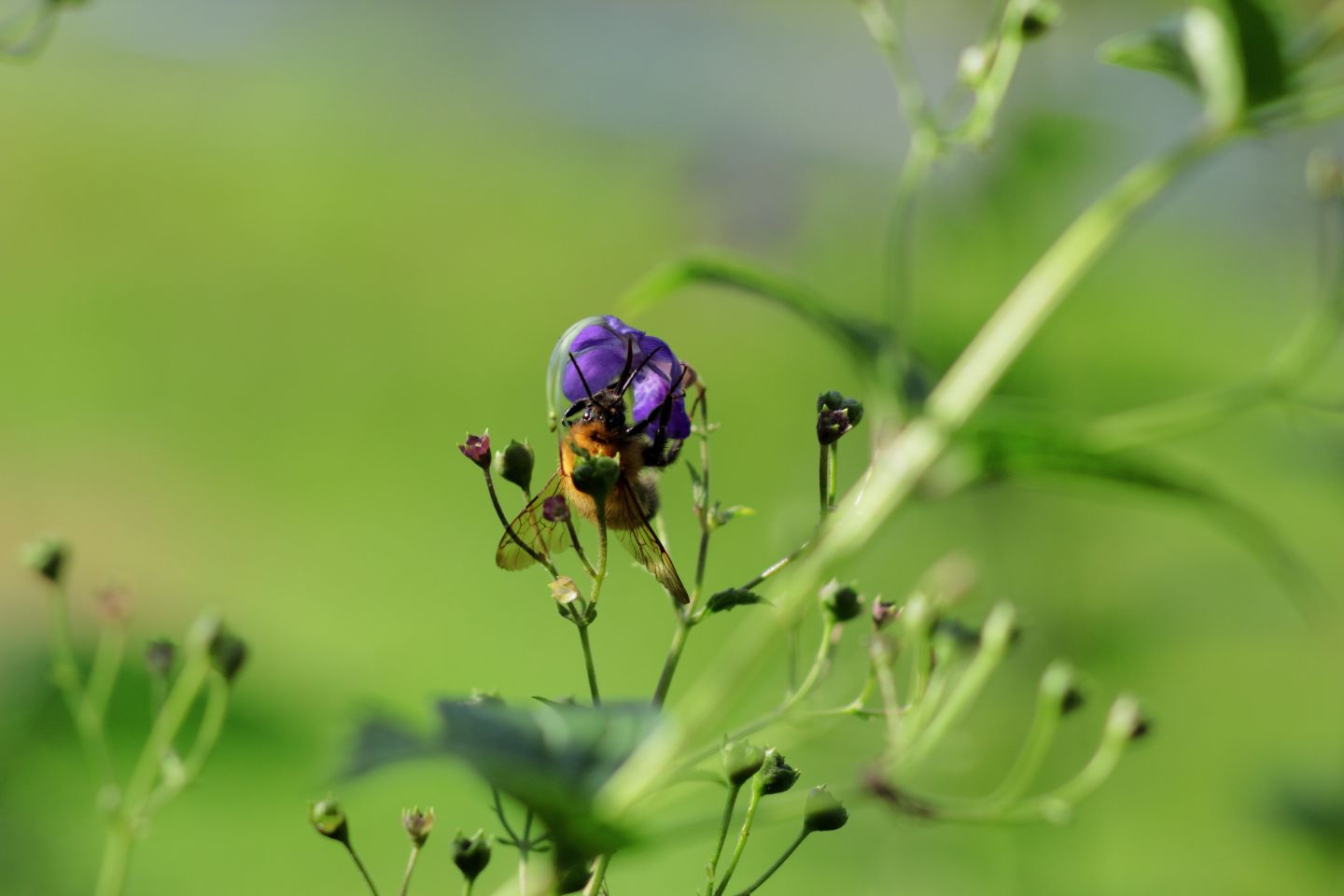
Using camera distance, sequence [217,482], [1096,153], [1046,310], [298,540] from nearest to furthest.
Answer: [1046,310] < [1096,153] < [298,540] < [217,482]

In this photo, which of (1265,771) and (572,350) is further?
(1265,771)

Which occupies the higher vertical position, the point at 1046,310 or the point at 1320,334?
the point at 1320,334

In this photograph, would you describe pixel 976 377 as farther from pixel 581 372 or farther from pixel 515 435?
pixel 515 435

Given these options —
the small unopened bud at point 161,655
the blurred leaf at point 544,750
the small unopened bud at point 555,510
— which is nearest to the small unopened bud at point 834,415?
the small unopened bud at point 555,510

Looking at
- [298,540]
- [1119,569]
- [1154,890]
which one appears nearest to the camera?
[1119,569]

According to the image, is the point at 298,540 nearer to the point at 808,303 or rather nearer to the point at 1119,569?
the point at 1119,569

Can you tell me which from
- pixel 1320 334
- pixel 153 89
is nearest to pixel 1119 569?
pixel 1320 334

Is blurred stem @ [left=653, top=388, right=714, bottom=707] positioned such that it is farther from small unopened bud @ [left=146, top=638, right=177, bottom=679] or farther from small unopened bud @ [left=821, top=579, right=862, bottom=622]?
small unopened bud @ [left=146, top=638, right=177, bottom=679]
